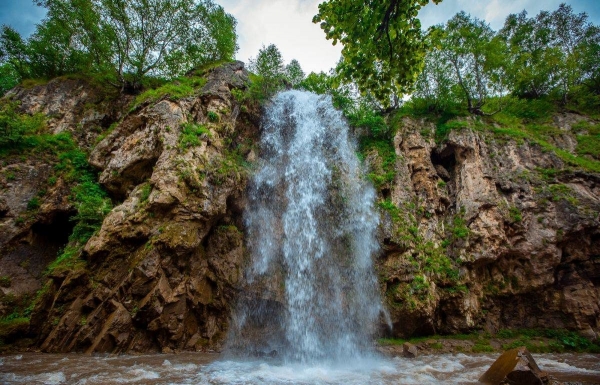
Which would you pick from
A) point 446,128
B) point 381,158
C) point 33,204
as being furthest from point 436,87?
point 33,204

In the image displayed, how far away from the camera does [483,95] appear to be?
62.5 ft

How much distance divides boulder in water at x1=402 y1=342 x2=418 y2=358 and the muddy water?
622 millimetres

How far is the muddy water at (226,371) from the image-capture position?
5.61 metres

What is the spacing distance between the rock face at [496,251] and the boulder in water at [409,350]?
3.65 feet

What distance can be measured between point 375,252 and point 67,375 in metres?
10.4

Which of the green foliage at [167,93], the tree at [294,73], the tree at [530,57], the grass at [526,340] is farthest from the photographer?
the tree at [294,73]

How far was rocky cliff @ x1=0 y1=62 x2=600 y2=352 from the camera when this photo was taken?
8367 millimetres

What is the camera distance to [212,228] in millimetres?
11258

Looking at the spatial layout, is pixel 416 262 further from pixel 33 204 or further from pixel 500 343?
pixel 33 204

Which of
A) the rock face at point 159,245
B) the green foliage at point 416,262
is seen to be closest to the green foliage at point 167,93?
the rock face at point 159,245

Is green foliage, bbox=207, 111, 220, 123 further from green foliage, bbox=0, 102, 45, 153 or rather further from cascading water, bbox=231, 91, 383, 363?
green foliage, bbox=0, 102, 45, 153

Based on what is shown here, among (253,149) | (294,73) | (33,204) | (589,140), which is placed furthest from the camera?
(294,73)

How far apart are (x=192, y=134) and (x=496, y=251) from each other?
14104 millimetres

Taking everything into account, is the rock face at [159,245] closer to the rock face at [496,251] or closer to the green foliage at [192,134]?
the green foliage at [192,134]
